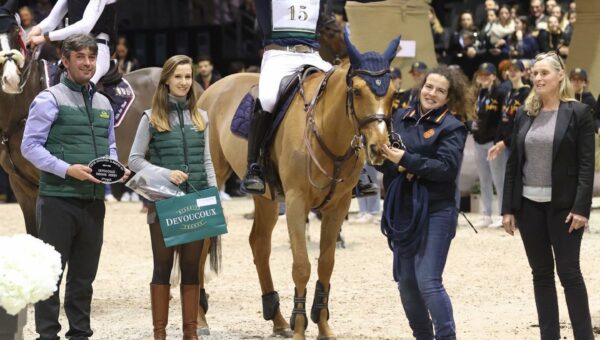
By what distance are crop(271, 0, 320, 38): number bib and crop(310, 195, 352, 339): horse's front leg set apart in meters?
1.44

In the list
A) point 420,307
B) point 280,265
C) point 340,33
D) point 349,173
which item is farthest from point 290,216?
point 340,33

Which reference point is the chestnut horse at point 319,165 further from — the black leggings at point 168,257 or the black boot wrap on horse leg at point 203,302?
the black leggings at point 168,257

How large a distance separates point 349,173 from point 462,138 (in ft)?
5.42

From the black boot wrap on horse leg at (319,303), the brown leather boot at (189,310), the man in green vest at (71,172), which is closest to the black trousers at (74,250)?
the man in green vest at (71,172)

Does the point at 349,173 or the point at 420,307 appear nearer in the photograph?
the point at 420,307

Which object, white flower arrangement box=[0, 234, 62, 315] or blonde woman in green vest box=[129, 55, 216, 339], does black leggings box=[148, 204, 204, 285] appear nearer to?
blonde woman in green vest box=[129, 55, 216, 339]

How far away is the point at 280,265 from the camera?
39.3ft

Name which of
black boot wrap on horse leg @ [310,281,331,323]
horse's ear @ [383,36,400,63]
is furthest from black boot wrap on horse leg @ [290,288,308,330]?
horse's ear @ [383,36,400,63]

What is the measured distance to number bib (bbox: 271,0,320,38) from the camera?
28.0 ft

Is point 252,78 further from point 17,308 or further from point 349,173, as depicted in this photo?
point 17,308

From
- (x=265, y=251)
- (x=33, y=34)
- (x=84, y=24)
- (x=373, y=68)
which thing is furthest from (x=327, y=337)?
(x=33, y=34)

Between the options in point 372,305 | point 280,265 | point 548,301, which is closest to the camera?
point 548,301

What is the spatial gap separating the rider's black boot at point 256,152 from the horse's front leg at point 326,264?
1.84ft

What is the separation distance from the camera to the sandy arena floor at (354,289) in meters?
8.41
